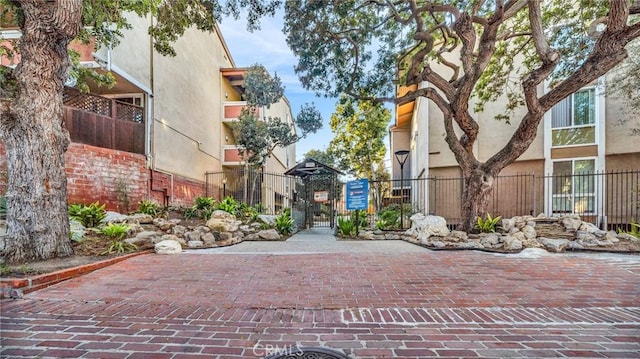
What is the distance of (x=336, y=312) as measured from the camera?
10.1 ft

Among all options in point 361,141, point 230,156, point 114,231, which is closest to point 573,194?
point 361,141

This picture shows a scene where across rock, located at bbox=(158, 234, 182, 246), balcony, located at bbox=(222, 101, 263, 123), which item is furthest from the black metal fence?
rock, located at bbox=(158, 234, 182, 246)

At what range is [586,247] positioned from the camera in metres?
6.61

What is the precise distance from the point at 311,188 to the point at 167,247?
259 inches

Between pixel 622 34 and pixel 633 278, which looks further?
pixel 622 34

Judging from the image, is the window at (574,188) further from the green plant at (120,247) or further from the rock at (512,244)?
the green plant at (120,247)

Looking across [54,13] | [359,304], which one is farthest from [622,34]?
[54,13]

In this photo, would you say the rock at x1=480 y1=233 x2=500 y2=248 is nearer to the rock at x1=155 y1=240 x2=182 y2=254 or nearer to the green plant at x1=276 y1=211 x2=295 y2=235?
the green plant at x1=276 y1=211 x2=295 y2=235

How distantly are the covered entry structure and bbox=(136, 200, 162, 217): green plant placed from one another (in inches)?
187

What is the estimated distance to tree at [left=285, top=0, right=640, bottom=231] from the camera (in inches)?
280

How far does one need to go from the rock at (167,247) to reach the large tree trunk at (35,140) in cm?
165

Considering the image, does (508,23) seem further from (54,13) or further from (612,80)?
(54,13)

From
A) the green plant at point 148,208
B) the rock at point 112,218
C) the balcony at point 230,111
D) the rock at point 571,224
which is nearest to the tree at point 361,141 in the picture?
the balcony at point 230,111

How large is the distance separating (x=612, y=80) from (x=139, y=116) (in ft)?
54.0
